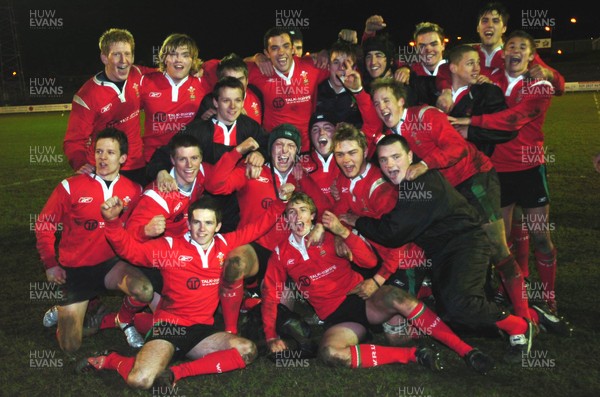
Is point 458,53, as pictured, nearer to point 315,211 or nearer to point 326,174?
point 326,174

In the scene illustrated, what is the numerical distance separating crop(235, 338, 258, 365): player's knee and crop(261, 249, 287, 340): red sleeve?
191 mm

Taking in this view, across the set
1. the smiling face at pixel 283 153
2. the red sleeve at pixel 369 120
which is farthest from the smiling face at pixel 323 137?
the red sleeve at pixel 369 120

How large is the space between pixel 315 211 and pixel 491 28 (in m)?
2.57

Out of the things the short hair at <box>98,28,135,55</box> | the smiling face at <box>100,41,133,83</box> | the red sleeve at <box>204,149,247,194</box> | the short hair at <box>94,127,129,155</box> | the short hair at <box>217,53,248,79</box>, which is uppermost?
the short hair at <box>98,28,135,55</box>

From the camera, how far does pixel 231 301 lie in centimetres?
471

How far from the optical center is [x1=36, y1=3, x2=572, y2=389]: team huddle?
4.37m

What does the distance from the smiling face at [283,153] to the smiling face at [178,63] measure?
132 cm

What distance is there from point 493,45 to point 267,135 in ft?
7.48

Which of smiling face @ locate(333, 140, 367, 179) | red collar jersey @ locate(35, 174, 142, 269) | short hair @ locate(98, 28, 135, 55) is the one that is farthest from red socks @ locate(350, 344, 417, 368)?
short hair @ locate(98, 28, 135, 55)

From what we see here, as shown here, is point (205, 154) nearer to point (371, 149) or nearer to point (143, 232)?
point (143, 232)

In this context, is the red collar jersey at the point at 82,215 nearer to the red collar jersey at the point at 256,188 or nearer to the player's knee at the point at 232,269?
the red collar jersey at the point at 256,188

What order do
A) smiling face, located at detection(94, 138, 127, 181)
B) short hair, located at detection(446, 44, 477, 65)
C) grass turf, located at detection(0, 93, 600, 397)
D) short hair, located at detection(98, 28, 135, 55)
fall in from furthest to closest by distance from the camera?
short hair, located at detection(98, 28, 135, 55), short hair, located at detection(446, 44, 477, 65), smiling face, located at detection(94, 138, 127, 181), grass turf, located at detection(0, 93, 600, 397)

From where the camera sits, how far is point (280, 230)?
5.03 metres

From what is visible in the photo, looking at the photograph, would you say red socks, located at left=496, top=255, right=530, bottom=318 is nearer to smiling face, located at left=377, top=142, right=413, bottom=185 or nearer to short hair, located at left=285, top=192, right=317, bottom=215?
smiling face, located at left=377, top=142, right=413, bottom=185
